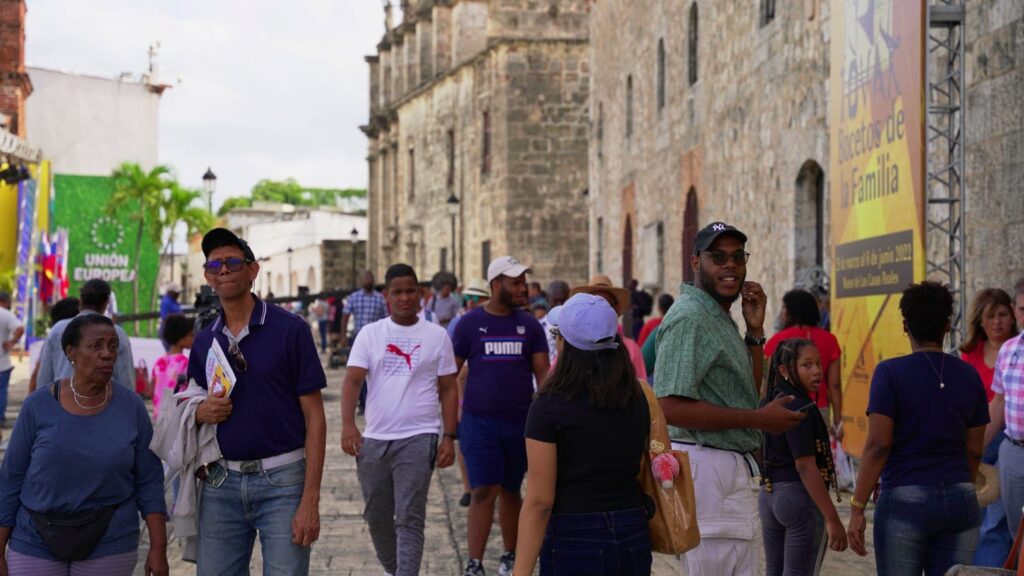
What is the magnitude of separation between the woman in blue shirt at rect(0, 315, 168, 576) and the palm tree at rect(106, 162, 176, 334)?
3895 centimetres

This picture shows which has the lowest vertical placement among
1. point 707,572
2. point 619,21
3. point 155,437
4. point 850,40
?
point 707,572

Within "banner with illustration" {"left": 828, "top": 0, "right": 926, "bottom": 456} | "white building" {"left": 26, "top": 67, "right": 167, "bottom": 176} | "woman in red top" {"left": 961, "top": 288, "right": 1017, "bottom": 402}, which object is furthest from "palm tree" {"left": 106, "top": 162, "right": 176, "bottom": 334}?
"woman in red top" {"left": 961, "top": 288, "right": 1017, "bottom": 402}

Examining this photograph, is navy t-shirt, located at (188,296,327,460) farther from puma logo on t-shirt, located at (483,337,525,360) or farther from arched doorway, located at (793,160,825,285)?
arched doorway, located at (793,160,825,285)

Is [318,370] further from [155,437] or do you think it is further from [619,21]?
[619,21]

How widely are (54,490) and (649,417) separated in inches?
86.4

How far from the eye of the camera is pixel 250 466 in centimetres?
499

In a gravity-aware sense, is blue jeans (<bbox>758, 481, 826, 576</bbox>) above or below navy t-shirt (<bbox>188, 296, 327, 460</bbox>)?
below

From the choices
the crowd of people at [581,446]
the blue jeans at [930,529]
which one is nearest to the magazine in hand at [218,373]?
the crowd of people at [581,446]

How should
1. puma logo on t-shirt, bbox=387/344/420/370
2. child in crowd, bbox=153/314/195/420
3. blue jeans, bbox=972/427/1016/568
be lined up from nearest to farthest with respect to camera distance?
blue jeans, bbox=972/427/1016/568 → puma logo on t-shirt, bbox=387/344/420/370 → child in crowd, bbox=153/314/195/420

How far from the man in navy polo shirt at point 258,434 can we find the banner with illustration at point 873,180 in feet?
18.6

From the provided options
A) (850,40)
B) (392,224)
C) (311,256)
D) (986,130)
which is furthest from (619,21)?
(311,256)

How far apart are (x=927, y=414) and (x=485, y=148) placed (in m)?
34.1

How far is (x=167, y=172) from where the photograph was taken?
4541 cm

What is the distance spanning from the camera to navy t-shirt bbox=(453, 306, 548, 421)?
26.7 feet
